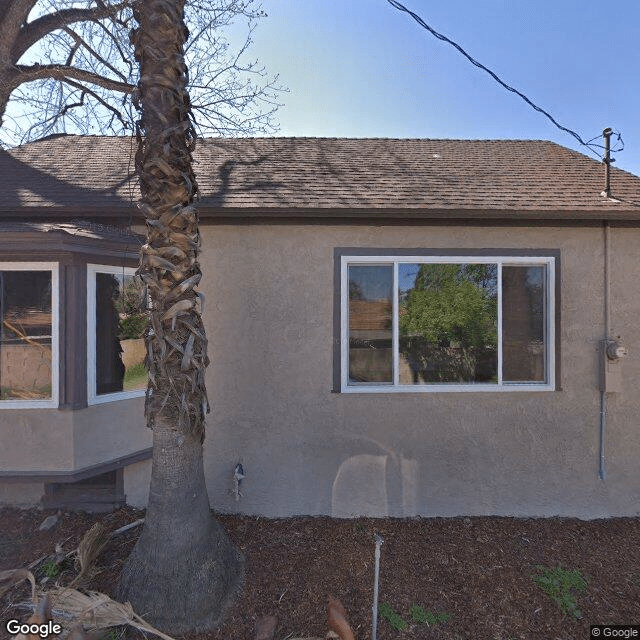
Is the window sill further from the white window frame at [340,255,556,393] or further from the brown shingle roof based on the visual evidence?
the brown shingle roof

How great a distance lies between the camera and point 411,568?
12.6 ft

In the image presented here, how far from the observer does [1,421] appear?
4.05 m

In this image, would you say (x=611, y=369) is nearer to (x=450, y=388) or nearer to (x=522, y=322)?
(x=522, y=322)

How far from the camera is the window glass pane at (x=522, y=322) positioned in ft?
15.7

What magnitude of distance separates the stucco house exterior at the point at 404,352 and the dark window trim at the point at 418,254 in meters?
0.02

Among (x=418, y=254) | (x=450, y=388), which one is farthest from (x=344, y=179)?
(x=450, y=388)

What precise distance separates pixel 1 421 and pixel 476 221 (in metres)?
5.41

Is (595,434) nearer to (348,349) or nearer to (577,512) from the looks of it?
(577,512)

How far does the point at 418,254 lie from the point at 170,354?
9.57 ft

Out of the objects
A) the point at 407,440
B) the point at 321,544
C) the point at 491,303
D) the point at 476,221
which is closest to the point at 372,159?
the point at 476,221

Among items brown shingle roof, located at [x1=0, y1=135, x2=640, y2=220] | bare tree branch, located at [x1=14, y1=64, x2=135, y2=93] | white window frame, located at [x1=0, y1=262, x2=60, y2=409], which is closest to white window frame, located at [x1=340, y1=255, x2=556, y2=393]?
brown shingle roof, located at [x1=0, y1=135, x2=640, y2=220]

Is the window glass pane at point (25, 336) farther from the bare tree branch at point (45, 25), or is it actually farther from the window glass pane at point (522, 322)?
the window glass pane at point (522, 322)

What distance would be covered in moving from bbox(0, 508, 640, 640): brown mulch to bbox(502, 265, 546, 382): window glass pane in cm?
173

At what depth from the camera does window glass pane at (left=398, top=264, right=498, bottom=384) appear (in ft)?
15.6
